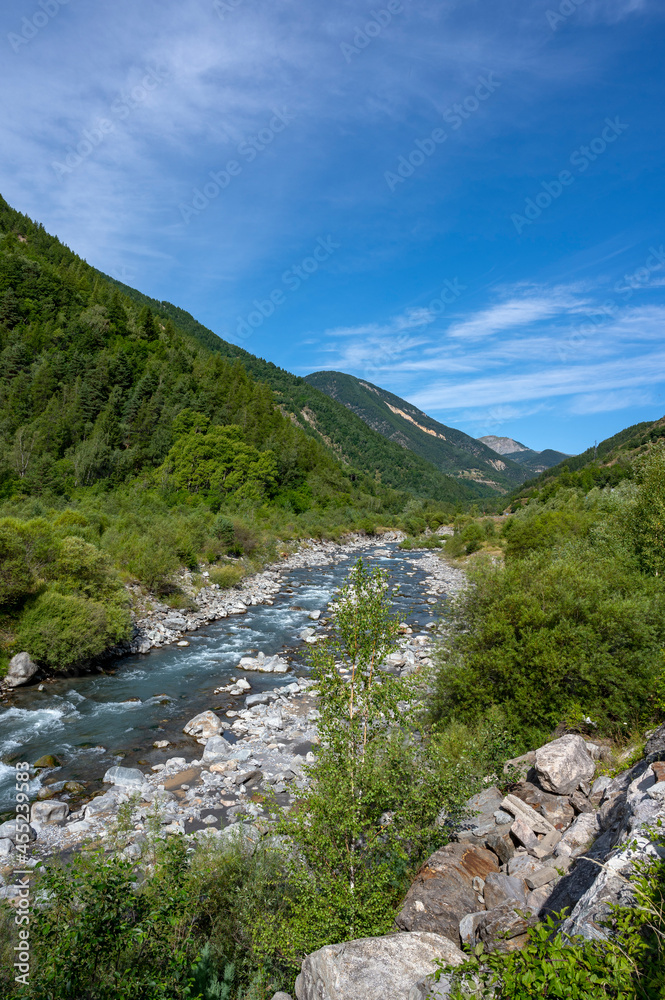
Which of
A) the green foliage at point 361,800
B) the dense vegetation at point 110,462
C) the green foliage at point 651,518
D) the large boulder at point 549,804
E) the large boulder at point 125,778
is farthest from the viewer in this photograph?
the dense vegetation at point 110,462

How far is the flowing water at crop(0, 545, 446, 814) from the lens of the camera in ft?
38.8

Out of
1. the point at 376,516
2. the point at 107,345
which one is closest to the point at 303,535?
the point at 376,516

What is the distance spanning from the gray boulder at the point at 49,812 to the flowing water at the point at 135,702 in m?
0.75

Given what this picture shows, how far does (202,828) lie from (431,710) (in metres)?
5.28

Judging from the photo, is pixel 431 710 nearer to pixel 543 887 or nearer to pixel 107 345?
pixel 543 887

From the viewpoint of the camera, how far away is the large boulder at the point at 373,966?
4.20 meters

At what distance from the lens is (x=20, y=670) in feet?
49.5

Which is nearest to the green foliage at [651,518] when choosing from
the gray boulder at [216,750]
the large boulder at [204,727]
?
the gray boulder at [216,750]

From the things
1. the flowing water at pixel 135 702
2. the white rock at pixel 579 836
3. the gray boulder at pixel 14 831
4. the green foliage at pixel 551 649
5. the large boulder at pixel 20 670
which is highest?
the green foliage at pixel 551 649

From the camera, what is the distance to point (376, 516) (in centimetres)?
8681

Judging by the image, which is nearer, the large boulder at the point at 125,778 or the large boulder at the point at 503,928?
the large boulder at the point at 503,928

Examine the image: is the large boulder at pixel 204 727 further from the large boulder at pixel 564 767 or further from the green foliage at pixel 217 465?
the green foliage at pixel 217 465

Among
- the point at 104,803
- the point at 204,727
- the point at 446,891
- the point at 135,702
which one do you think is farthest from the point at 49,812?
the point at 446,891

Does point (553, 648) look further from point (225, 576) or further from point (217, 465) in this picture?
point (217, 465)
